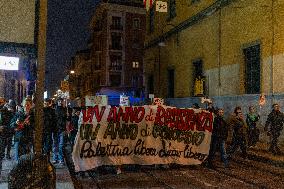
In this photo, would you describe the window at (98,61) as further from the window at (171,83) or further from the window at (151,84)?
the window at (171,83)

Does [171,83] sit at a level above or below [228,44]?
below

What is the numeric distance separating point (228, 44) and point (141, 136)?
11.6m

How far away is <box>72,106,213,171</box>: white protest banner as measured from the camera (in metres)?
10.8

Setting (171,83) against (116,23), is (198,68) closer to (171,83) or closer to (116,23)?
(171,83)

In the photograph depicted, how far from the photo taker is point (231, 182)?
983cm

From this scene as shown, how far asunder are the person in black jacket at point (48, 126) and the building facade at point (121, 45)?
168 ft

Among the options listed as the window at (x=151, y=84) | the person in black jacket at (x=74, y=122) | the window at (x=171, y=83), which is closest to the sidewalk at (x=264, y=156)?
the person in black jacket at (x=74, y=122)

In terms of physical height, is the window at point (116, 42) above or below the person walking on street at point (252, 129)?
above

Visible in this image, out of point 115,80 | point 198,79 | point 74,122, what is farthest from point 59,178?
point 115,80

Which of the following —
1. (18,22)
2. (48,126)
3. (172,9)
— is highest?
(172,9)

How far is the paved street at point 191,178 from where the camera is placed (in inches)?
373

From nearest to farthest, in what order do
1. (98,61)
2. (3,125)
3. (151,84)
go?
(3,125), (151,84), (98,61)

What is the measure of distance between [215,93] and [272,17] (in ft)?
21.4

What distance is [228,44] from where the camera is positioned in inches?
840
